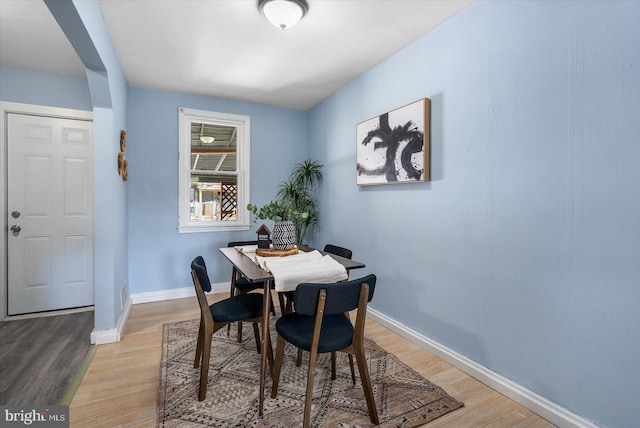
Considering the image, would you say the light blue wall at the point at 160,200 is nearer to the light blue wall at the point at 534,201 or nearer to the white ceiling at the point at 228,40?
the white ceiling at the point at 228,40

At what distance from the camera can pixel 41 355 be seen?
2352 millimetres

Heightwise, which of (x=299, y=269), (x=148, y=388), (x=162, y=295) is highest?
(x=299, y=269)

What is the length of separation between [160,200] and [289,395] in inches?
112

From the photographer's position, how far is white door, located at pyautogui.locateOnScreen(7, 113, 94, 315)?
308 cm

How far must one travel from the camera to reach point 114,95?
264cm

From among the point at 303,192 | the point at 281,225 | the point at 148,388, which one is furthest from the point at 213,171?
the point at 148,388

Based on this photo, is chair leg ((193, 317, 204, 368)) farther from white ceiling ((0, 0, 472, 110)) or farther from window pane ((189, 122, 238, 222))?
white ceiling ((0, 0, 472, 110))

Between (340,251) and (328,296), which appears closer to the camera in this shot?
(328,296)

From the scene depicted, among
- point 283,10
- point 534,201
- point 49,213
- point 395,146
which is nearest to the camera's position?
point 534,201

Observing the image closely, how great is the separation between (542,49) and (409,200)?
1.30 metres

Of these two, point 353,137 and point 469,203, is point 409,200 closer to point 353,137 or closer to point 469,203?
point 469,203

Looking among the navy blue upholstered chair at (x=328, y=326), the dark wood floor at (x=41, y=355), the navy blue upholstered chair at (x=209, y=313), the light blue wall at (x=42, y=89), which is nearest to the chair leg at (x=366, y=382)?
the navy blue upholstered chair at (x=328, y=326)

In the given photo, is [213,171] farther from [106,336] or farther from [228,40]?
[106,336]

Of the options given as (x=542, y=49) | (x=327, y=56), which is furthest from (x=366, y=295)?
(x=327, y=56)
